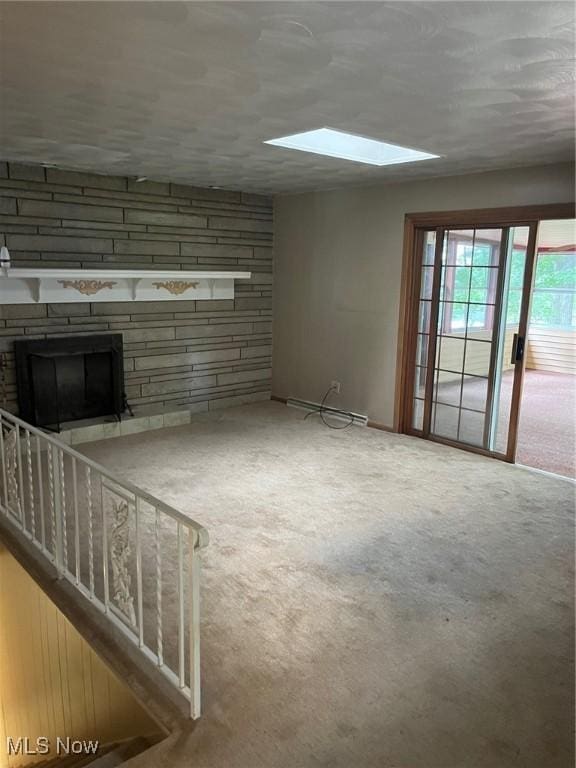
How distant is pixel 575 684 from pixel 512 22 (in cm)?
233

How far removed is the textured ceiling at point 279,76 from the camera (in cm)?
187

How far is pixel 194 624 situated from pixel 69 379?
362 cm

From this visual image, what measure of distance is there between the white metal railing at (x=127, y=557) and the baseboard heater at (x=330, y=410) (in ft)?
8.82

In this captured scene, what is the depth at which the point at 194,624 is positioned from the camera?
1.92 meters

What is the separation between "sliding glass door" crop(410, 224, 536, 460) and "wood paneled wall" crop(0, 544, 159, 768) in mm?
3489

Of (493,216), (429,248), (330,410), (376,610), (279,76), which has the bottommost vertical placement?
(376,610)

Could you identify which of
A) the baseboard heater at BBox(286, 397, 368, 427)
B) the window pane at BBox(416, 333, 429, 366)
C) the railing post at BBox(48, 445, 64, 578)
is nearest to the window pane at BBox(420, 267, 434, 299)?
the window pane at BBox(416, 333, 429, 366)

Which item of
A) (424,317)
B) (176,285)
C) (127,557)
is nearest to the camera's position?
(127,557)

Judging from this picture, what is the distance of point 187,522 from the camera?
1925 millimetres

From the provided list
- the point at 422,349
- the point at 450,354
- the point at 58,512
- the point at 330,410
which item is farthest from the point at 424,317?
the point at 58,512

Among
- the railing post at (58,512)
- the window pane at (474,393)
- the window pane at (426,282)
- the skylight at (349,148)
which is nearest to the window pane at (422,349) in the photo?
the window pane at (426,282)

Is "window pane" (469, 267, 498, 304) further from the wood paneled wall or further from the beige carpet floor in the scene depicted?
the wood paneled wall

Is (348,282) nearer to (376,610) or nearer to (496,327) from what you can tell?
(496,327)

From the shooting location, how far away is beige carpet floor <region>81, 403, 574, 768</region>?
1.94m
